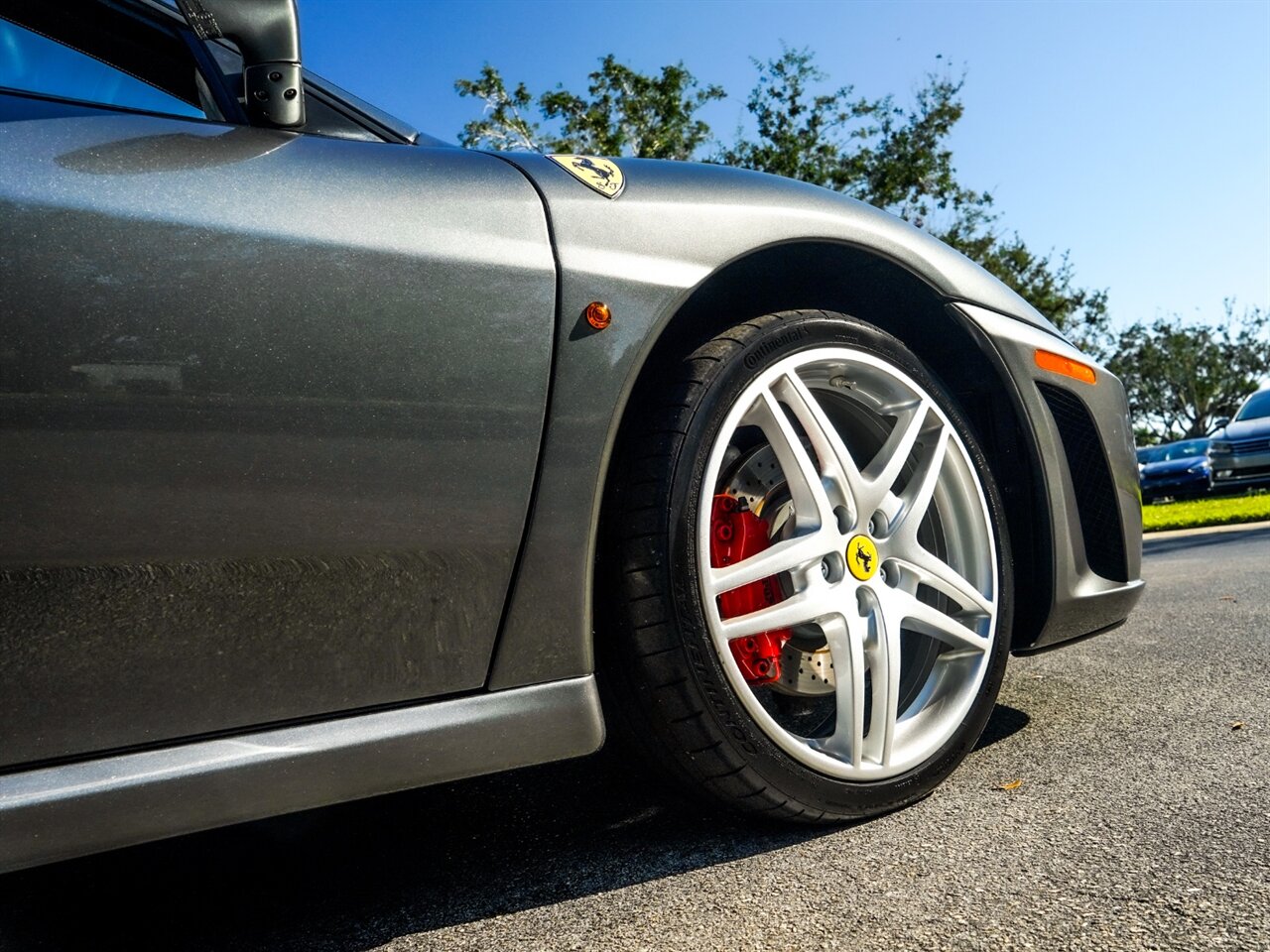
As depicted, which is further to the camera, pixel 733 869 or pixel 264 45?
pixel 733 869

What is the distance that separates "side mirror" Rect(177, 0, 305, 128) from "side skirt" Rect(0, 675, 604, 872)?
81 cm

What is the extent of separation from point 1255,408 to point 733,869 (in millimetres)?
15911

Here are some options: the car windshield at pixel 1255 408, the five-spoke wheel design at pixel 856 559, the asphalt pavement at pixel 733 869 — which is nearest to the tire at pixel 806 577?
the five-spoke wheel design at pixel 856 559

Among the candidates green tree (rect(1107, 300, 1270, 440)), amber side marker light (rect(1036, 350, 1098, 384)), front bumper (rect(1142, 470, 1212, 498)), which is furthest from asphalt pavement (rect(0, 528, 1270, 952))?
green tree (rect(1107, 300, 1270, 440))

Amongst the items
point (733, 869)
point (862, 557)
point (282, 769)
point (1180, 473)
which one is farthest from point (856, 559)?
point (1180, 473)

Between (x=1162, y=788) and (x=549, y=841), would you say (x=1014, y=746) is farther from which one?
(x=549, y=841)

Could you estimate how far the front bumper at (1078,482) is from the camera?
79.2 inches

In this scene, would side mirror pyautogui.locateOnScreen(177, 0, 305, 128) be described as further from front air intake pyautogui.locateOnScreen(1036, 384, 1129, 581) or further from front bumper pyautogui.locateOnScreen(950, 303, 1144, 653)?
front air intake pyautogui.locateOnScreen(1036, 384, 1129, 581)

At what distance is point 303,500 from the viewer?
1268 mm

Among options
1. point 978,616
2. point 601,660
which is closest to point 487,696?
point 601,660

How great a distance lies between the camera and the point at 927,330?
6.72 ft

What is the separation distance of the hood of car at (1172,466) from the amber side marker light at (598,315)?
1779cm

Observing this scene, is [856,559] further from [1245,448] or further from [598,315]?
[1245,448]

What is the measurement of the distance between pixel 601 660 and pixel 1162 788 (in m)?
0.95
